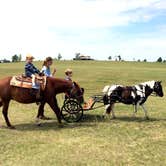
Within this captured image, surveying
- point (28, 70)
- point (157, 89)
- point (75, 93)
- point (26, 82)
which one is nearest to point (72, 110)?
point (75, 93)

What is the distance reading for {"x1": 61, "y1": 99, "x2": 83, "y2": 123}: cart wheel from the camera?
44.1 ft

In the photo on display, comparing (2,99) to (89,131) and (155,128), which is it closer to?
(89,131)

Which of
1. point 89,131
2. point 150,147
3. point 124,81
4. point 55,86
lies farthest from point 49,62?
point 124,81

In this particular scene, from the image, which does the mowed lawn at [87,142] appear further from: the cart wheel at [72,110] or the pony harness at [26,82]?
the pony harness at [26,82]

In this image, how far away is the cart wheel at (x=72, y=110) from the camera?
44.1 ft

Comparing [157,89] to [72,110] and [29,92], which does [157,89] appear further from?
[29,92]

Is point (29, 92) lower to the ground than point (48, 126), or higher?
higher

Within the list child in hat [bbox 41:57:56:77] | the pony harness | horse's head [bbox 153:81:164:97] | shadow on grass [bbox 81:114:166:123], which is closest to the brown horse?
the pony harness

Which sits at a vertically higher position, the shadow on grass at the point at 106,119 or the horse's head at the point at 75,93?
the horse's head at the point at 75,93

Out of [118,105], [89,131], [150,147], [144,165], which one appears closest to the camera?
[144,165]

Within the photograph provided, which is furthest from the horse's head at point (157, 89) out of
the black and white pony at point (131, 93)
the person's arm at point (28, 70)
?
the person's arm at point (28, 70)

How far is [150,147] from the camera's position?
10.2 metres

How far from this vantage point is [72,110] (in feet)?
44.3

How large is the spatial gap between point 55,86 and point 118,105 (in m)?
5.70
